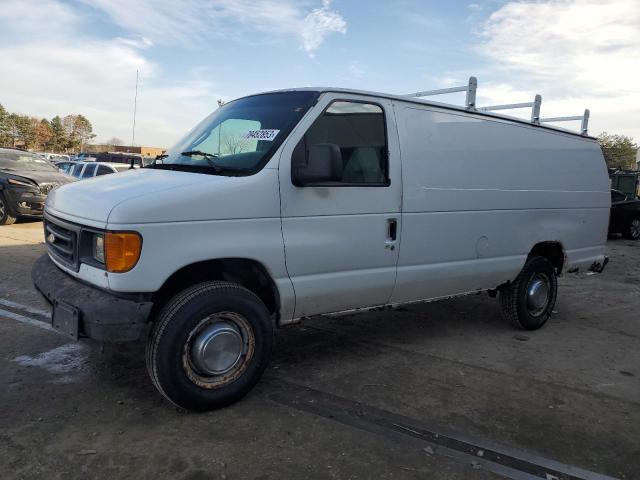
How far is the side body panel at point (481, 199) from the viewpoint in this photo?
4242 mm

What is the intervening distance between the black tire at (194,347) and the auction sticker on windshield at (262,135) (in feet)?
3.42

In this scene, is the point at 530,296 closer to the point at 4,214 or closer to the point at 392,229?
the point at 392,229

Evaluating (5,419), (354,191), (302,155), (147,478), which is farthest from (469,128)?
(5,419)

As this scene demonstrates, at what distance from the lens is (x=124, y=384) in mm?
3697

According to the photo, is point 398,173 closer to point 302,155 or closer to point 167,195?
point 302,155

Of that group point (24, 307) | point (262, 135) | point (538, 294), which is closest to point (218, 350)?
point (262, 135)

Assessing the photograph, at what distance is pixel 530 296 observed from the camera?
5.50m

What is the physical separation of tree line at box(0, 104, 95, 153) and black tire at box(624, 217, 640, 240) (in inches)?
2850

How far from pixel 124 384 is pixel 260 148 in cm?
194

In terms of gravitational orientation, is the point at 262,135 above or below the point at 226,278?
above

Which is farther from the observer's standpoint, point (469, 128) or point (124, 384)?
point (469, 128)

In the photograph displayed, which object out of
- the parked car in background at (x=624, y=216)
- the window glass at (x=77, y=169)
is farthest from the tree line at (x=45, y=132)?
the parked car in background at (x=624, y=216)

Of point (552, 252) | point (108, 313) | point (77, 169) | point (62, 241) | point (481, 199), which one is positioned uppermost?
point (481, 199)

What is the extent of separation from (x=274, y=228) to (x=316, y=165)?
501 millimetres
